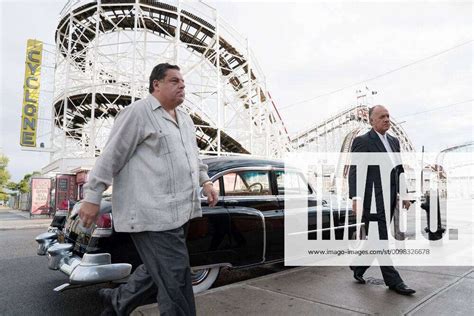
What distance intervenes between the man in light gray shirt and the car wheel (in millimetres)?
1573

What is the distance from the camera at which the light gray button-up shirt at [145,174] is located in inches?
77.9

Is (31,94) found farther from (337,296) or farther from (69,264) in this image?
(337,296)

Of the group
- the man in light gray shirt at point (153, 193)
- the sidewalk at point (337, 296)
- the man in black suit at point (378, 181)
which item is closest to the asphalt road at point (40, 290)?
the sidewalk at point (337, 296)

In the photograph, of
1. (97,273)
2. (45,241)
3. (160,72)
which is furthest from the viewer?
(45,241)

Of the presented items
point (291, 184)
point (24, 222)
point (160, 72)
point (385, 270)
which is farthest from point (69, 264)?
point (24, 222)

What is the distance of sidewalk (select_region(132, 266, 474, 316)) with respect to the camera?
293 centimetres

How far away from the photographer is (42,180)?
18.5m

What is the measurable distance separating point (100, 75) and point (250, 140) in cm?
1048

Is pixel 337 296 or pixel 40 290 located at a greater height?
pixel 337 296

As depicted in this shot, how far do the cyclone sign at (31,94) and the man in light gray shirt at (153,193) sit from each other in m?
20.9

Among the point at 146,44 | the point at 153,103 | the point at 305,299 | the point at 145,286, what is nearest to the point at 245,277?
the point at 305,299

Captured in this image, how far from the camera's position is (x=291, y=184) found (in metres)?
4.63

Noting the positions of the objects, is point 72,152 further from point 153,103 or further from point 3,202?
point 3,202

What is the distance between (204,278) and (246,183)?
1.20m
